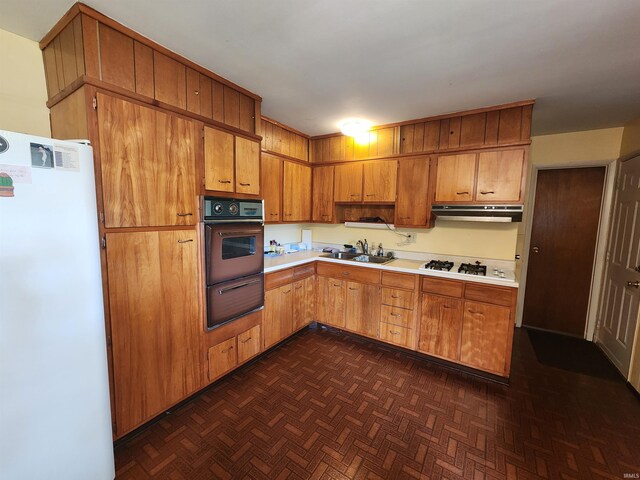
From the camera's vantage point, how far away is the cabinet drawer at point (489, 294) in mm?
2312

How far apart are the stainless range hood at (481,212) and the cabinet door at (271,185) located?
70.3 inches

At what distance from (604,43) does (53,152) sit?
295 centimetres

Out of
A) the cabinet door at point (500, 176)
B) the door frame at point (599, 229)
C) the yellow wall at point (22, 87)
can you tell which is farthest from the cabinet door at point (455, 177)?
the yellow wall at point (22, 87)

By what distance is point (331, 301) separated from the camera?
3291 millimetres

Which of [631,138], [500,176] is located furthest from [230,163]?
[631,138]

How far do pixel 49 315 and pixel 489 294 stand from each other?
118 inches

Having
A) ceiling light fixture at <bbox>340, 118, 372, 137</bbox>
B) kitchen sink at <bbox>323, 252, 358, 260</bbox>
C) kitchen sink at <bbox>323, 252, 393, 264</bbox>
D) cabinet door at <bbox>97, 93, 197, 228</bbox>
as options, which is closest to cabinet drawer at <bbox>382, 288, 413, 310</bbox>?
kitchen sink at <bbox>323, 252, 393, 264</bbox>

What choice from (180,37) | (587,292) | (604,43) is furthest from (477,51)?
(587,292)

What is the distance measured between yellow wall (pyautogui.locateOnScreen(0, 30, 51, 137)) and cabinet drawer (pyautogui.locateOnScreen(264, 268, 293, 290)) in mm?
1927

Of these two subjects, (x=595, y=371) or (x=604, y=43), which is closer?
(x=604, y=43)

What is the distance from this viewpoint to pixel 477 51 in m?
1.65

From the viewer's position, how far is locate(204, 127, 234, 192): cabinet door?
200cm

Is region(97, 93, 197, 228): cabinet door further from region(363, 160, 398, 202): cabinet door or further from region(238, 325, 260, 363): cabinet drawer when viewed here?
region(363, 160, 398, 202): cabinet door

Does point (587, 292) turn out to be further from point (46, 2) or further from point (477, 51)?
point (46, 2)
